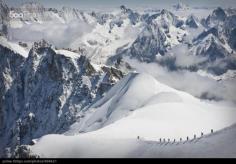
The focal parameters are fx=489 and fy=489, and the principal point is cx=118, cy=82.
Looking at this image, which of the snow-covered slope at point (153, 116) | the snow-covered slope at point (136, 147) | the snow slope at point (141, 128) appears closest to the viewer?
the snow-covered slope at point (136, 147)

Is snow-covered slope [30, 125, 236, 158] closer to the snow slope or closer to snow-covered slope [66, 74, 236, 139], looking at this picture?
the snow slope

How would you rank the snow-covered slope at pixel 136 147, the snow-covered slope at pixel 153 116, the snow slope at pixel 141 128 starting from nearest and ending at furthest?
the snow-covered slope at pixel 136 147 < the snow slope at pixel 141 128 < the snow-covered slope at pixel 153 116

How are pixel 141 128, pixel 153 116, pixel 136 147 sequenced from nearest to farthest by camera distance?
pixel 136 147 < pixel 141 128 < pixel 153 116

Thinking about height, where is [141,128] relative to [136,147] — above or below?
below

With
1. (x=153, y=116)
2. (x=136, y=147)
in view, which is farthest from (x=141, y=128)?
(x=136, y=147)

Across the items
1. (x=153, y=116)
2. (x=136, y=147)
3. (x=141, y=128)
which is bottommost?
(x=153, y=116)

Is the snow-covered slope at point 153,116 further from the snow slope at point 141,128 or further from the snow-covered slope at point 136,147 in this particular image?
the snow-covered slope at point 136,147

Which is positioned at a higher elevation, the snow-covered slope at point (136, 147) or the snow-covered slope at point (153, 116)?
the snow-covered slope at point (136, 147)

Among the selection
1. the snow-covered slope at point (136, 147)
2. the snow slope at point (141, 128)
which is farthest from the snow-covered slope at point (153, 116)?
the snow-covered slope at point (136, 147)

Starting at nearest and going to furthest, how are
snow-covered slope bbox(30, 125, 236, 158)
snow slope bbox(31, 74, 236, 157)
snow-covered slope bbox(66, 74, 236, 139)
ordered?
1. snow-covered slope bbox(30, 125, 236, 158)
2. snow slope bbox(31, 74, 236, 157)
3. snow-covered slope bbox(66, 74, 236, 139)

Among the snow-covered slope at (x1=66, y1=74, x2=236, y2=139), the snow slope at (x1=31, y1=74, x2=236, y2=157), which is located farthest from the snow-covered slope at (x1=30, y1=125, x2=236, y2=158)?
the snow-covered slope at (x1=66, y1=74, x2=236, y2=139)

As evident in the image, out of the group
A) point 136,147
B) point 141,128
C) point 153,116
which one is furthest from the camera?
point 153,116

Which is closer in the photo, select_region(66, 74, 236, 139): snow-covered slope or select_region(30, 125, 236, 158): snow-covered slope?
select_region(30, 125, 236, 158): snow-covered slope

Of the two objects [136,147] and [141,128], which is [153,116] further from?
[136,147]
